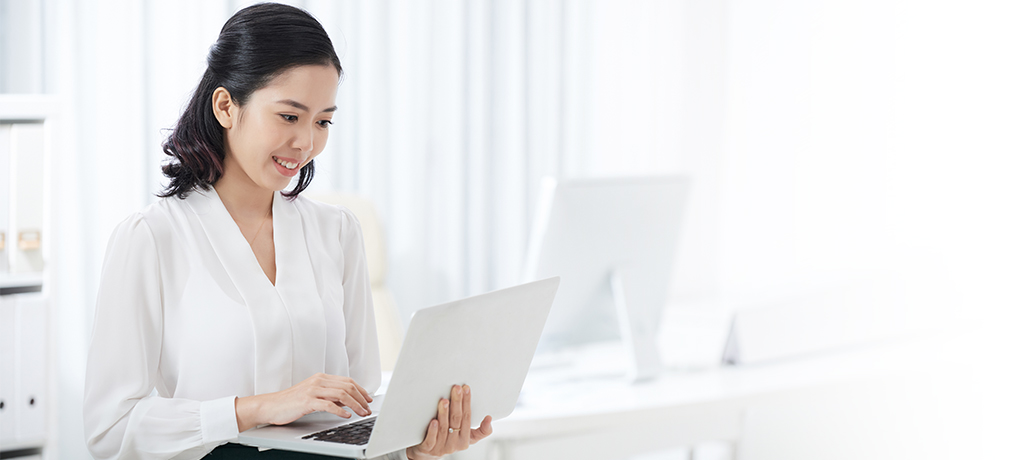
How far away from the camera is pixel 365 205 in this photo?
7.81 feet

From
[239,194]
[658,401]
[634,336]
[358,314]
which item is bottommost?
[658,401]

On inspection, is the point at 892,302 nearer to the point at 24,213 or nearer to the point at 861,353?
the point at 861,353

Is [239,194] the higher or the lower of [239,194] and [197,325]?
the higher

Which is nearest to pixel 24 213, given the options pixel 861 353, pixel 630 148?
pixel 861 353

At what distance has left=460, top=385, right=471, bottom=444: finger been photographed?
103cm

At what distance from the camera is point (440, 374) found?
0.97 meters

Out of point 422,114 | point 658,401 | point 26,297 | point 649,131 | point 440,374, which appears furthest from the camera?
point 649,131

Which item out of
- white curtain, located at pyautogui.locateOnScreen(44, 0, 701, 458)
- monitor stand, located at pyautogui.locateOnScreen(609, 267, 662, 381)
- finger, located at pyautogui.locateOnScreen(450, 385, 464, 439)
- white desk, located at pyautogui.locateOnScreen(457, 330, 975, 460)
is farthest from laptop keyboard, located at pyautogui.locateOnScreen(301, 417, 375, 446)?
white curtain, located at pyautogui.locateOnScreen(44, 0, 701, 458)

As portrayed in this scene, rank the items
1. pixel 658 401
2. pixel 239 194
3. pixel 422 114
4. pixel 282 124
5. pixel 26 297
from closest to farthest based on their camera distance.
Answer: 1. pixel 282 124
2. pixel 239 194
3. pixel 26 297
4. pixel 658 401
5. pixel 422 114

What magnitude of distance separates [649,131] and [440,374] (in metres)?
2.87

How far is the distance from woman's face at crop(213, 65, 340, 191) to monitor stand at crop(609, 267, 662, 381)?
3.38 ft

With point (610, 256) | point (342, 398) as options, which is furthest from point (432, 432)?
point (610, 256)

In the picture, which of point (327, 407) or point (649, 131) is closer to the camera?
point (327, 407)

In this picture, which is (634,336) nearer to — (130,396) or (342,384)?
(342,384)
